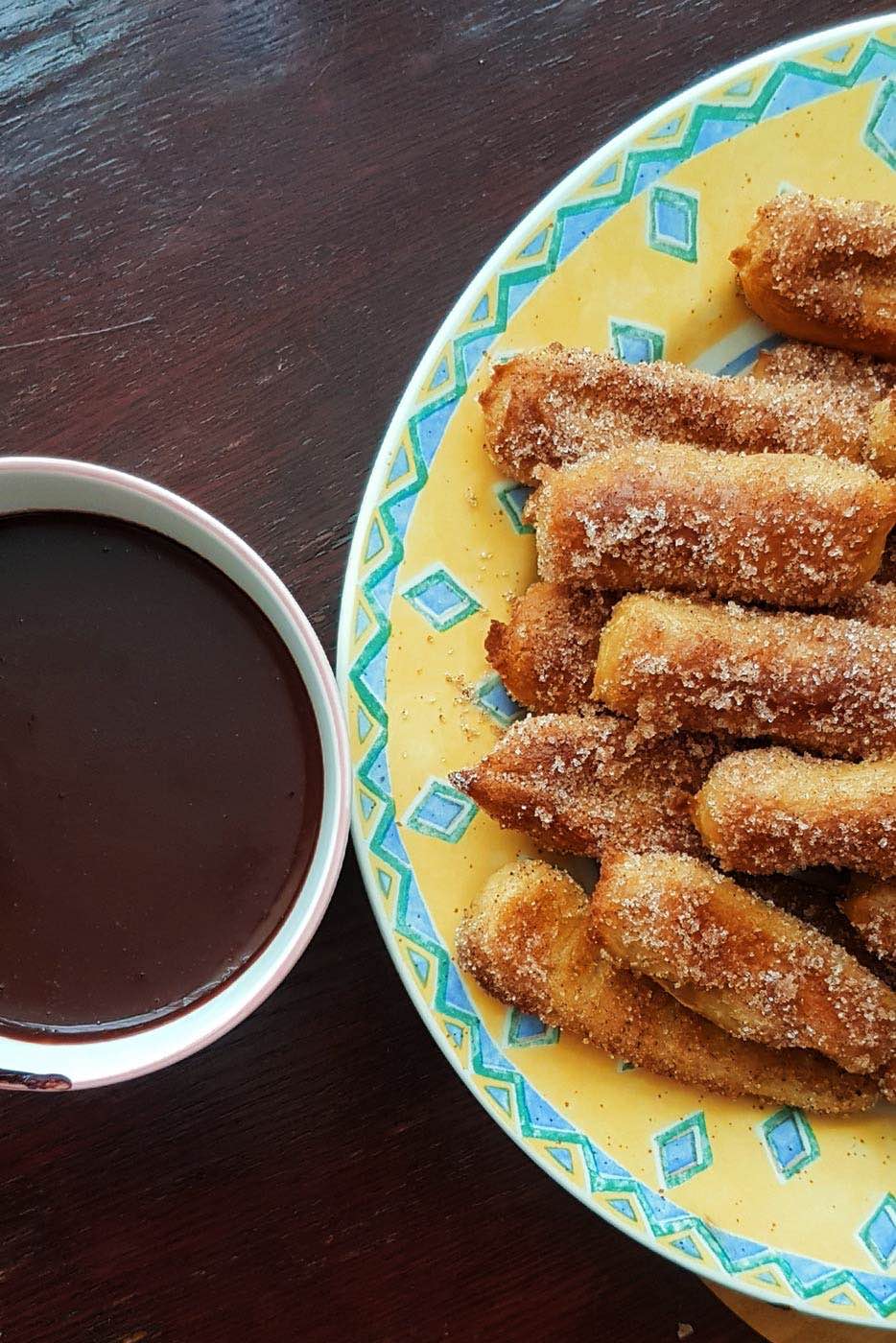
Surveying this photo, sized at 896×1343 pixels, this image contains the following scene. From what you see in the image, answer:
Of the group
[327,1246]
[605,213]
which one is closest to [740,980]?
[327,1246]

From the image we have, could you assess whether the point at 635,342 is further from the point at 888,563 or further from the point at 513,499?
the point at 888,563

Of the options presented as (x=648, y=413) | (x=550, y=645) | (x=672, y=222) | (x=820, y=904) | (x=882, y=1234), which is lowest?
(x=882, y=1234)

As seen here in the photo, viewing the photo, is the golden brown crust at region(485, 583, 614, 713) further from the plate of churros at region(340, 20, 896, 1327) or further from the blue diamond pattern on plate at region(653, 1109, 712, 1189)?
the blue diamond pattern on plate at region(653, 1109, 712, 1189)

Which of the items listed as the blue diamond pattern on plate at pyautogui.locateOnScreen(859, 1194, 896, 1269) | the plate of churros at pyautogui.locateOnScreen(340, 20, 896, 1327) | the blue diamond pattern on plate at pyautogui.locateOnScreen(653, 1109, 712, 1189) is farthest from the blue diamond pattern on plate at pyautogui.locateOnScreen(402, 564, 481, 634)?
the blue diamond pattern on plate at pyautogui.locateOnScreen(859, 1194, 896, 1269)

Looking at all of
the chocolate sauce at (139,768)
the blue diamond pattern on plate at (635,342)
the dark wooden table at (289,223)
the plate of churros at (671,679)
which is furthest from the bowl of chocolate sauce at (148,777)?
the blue diamond pattern on plate at (635,342)

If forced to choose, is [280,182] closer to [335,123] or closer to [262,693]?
[335,123]

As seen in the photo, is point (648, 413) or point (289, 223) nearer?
point (648, 413)

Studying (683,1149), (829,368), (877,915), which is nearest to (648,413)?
(829,368)
